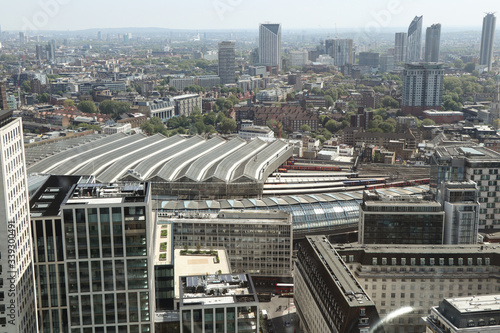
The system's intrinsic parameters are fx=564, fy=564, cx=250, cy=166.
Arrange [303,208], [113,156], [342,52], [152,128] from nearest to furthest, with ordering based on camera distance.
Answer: [303,208] → [113,156] → [152,128] → [342,52]

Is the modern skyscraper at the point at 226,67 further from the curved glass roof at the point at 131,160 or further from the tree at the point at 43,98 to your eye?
the curved glass roof at the point at 131,160

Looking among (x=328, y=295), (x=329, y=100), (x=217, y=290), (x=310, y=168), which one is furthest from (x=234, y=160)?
(x=329, y=100)

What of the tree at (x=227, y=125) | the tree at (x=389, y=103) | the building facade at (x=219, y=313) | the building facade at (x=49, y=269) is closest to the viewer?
the building facade at (x=219, y=313)

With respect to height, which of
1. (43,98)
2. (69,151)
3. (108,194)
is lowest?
(69,151)

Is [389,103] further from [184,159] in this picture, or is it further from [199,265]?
[199,265]

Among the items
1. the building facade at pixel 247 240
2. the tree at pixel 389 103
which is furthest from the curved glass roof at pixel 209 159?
the tree at pixel 389 103
